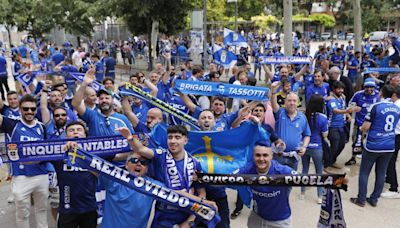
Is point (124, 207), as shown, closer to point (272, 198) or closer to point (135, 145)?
point (135, 145)

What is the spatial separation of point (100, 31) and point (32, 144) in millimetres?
38223

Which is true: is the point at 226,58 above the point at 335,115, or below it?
above

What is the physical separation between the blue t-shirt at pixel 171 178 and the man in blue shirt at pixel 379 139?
359cm

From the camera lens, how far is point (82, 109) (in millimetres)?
5672

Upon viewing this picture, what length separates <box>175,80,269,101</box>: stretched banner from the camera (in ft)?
19.5

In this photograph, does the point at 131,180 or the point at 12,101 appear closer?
the point at 131,180

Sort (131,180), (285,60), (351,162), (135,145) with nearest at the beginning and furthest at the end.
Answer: (131,180)
(135,145)
(351,162)
(285,60)

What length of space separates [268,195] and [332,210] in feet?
2.38

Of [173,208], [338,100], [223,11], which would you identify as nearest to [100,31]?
[223,11]

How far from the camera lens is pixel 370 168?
6598mm

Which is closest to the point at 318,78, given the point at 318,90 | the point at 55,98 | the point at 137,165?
the point at 318,90

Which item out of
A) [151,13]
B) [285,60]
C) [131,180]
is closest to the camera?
[131,180]

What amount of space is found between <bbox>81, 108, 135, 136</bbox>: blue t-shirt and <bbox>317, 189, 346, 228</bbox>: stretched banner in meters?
2.62

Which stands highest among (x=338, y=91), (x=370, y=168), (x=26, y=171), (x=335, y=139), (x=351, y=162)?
(x=338, y=91)
